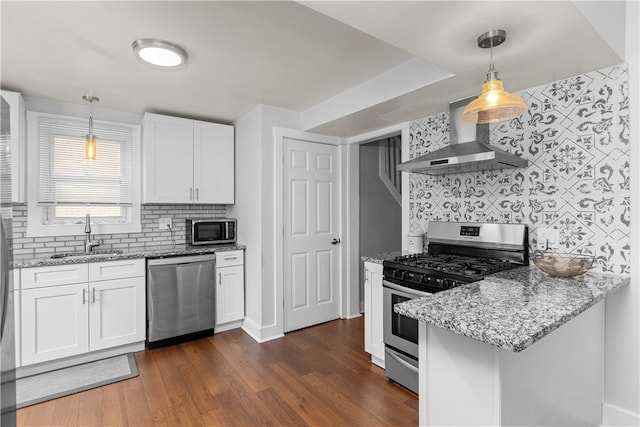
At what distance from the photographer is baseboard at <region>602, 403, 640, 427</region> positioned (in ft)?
6.00

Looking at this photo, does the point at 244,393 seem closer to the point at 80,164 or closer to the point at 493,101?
the point at 493,101

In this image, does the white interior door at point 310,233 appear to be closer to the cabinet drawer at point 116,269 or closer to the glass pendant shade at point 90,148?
the cabinet drawer at point 116,269

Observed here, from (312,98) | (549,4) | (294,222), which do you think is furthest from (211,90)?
(549,4)

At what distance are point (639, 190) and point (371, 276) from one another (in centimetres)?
172

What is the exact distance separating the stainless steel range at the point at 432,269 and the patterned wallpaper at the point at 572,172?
4.4 inches

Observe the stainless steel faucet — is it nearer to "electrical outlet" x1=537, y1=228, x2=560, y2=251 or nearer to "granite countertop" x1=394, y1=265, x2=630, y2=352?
"granite countertop" x1=394, y1=265, x2=630, y2=352

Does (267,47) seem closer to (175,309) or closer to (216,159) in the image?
(216,159)

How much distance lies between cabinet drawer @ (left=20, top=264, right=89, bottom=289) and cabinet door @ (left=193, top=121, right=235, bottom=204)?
4.02 ft

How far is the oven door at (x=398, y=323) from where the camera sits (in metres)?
2.25

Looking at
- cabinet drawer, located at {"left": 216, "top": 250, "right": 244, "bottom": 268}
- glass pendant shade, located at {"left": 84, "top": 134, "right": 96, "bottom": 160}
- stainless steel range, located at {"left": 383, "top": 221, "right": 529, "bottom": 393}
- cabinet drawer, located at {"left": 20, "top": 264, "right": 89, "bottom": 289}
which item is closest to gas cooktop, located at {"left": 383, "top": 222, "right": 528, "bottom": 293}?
stainless steel range, located at {"left": 383, "top": 221, "right": 529, "bottom": 393}

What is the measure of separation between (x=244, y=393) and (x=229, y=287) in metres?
1.35

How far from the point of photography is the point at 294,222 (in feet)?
11.6

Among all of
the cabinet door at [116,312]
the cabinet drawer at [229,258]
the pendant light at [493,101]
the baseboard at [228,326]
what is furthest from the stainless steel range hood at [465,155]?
the cabinet door at [116,312]

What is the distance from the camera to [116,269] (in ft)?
9.61
